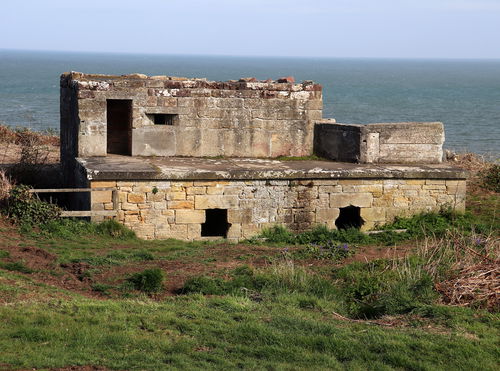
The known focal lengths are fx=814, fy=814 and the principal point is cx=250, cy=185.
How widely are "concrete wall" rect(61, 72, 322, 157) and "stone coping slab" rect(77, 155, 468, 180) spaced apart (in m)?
0.41

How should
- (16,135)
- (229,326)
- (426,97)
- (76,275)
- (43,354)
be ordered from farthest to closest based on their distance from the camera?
(426,97), (16,135), (76,275), (229,326), (43,354)

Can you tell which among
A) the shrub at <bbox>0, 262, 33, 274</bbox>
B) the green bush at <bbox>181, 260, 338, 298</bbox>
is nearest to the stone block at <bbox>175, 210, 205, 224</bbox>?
the green bush at <bbox>181, 260, 338, 298</bbox>

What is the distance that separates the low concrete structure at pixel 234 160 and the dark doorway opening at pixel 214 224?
3cm

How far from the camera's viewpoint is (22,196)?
14250mm

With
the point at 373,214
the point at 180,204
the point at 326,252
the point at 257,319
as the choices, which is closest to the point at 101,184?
the point at 180,204

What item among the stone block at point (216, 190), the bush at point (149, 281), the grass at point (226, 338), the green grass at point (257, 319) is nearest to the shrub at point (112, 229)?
the green grass at point (257, 319)

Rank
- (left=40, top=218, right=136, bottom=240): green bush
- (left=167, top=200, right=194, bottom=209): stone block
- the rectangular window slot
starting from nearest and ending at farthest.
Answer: (left=40, top=218, right=136, bottom=240): green bush, (left=167, top=200, right=194, bottom=209): stone block, the rectangular window slot

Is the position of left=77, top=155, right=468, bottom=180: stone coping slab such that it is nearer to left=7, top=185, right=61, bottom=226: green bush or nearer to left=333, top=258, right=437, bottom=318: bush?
left=7, top=185, right=61, bottom=226: green bush

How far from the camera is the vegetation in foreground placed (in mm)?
8078

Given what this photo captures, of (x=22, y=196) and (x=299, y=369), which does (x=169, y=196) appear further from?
(x=299, y=369)

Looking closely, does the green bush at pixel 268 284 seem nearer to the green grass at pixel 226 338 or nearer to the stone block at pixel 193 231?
the green grass at pixel 226 338

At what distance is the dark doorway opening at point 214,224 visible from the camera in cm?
1588

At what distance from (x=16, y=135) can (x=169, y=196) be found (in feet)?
38.8

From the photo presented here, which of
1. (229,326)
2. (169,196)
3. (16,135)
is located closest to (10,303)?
(229,326)
